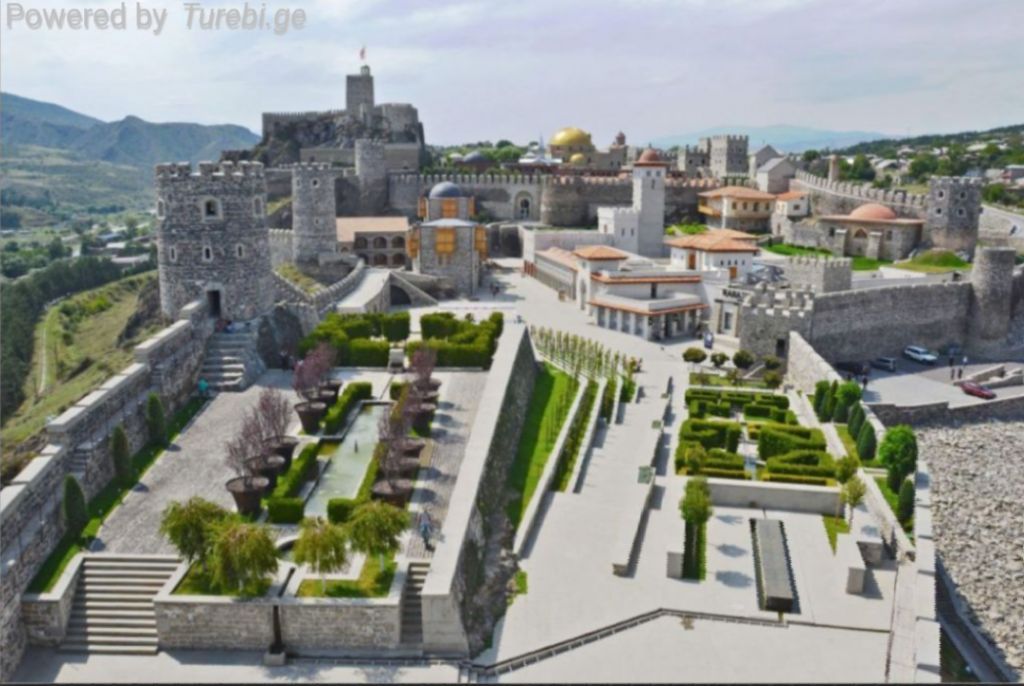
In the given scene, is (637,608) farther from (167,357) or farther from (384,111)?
(384,111)

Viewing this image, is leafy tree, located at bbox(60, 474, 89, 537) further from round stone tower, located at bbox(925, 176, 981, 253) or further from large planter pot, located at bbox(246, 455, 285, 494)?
round stone tower, located at bbox(925, 176, 981, 253)

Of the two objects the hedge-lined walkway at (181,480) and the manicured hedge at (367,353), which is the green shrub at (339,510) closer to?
the hedge-lined walkway at (181,480)

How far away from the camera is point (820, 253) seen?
141 ft

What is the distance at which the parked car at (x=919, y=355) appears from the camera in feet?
107

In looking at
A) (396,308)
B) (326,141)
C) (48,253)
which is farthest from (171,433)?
(48,253)

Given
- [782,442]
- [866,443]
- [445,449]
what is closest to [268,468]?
[445,449]

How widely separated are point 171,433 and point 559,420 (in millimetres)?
8445

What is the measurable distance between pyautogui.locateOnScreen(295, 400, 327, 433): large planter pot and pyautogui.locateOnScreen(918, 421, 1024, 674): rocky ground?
13.3 m

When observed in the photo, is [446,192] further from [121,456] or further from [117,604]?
[117,604]

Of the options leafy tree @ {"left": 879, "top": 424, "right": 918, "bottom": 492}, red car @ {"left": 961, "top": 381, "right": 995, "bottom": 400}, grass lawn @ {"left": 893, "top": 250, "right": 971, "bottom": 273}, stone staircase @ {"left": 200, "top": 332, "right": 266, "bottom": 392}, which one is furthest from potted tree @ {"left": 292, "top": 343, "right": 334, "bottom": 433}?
grass lawn @ {"left": 893, "top": 250, "right": 971, "bottom": 273}

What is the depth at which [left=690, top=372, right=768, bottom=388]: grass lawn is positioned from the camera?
1019 inches

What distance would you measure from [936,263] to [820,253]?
5288 millimetres

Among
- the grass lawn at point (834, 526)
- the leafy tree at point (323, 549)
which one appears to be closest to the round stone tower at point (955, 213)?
the grass lawn at point (834, 526)

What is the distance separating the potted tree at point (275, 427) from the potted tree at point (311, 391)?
1.26 metres
